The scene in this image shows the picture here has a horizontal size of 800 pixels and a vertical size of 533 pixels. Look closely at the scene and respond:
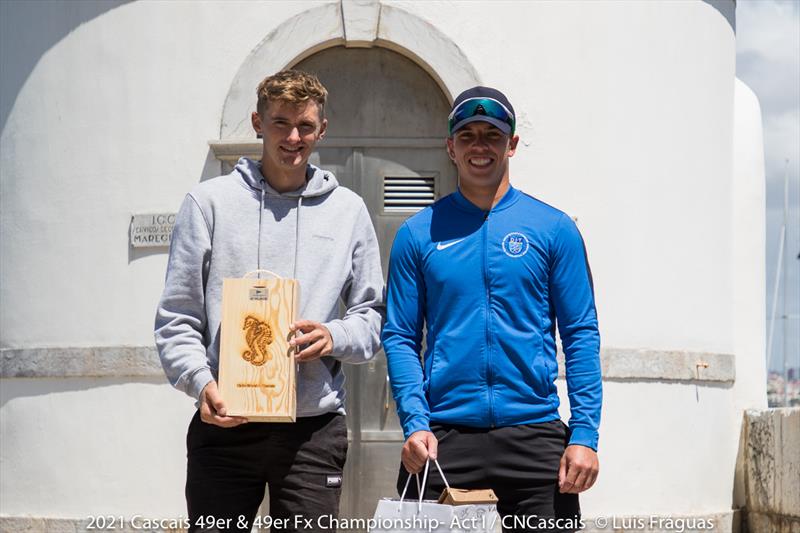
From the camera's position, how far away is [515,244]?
386 centimetres

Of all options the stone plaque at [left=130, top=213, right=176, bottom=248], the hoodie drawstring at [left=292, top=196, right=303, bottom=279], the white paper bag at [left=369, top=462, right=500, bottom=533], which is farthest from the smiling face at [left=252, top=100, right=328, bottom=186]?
the stone plaque at [left=130, top=213, right=176, bottom=248]

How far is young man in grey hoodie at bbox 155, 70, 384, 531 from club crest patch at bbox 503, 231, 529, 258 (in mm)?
472

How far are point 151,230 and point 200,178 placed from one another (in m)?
0.44

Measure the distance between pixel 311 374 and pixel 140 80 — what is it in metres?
4.50

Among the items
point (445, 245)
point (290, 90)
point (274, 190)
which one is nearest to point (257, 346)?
point (274, 190)

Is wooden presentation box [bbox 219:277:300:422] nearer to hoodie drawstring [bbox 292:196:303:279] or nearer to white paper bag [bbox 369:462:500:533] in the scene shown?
hoodie drawstring [bbox 292:196:303:279]

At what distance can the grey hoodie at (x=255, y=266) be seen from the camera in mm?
3842

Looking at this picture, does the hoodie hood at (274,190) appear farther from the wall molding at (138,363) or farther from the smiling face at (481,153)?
the wall molding at (138,363)

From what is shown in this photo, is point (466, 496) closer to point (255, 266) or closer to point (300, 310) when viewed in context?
point (300, 310)

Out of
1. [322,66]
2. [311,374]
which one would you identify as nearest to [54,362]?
[322,66]

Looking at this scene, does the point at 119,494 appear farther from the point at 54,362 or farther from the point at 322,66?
the point at 322,66

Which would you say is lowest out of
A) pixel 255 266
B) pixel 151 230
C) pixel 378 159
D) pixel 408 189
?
pixel 255 266

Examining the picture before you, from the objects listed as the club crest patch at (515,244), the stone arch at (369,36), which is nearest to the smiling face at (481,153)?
the club crest patch at (515,244)

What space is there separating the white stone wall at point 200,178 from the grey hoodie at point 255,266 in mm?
3901
